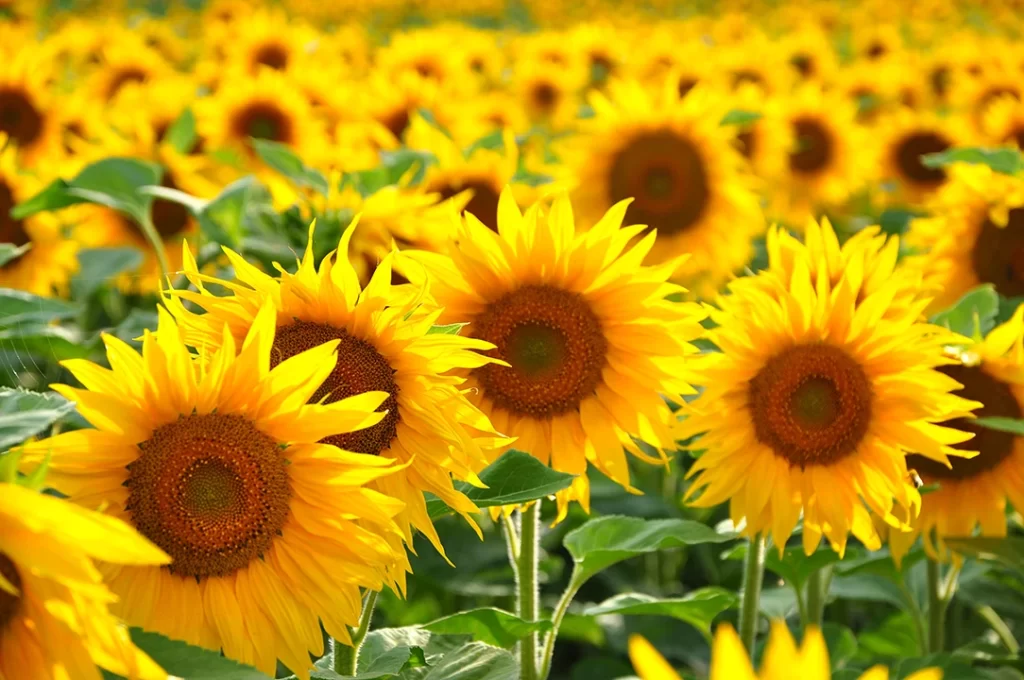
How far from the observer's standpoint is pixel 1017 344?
2152 millimetres

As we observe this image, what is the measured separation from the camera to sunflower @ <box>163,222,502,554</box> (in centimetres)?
157

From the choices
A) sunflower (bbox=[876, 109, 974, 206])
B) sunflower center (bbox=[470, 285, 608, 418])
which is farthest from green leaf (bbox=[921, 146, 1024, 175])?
sunflower (bbox=[876, 109, 974, 206])

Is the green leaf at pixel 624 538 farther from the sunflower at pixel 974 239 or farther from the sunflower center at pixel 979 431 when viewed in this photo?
the sunflower at pixel 974 239

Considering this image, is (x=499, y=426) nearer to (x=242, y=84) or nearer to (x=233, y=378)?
(x=233, y=378)

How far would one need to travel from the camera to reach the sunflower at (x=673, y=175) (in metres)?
3.89

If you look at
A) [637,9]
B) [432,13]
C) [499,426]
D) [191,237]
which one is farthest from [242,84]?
[637,9]

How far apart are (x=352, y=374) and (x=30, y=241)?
7.01ft

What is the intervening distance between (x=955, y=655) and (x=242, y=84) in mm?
3448

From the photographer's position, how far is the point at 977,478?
2.33 metres

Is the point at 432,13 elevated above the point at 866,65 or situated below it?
above

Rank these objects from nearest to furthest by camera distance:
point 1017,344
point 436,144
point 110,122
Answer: point 1017,344, point 436,144, point 110,122

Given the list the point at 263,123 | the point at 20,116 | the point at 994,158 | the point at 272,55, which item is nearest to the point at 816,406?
the point at 994,158

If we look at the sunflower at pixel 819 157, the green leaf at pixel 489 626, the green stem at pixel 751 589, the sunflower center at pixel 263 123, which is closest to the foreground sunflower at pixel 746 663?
the green leaf at pixel 489 626

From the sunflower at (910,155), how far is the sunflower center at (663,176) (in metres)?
1.67
